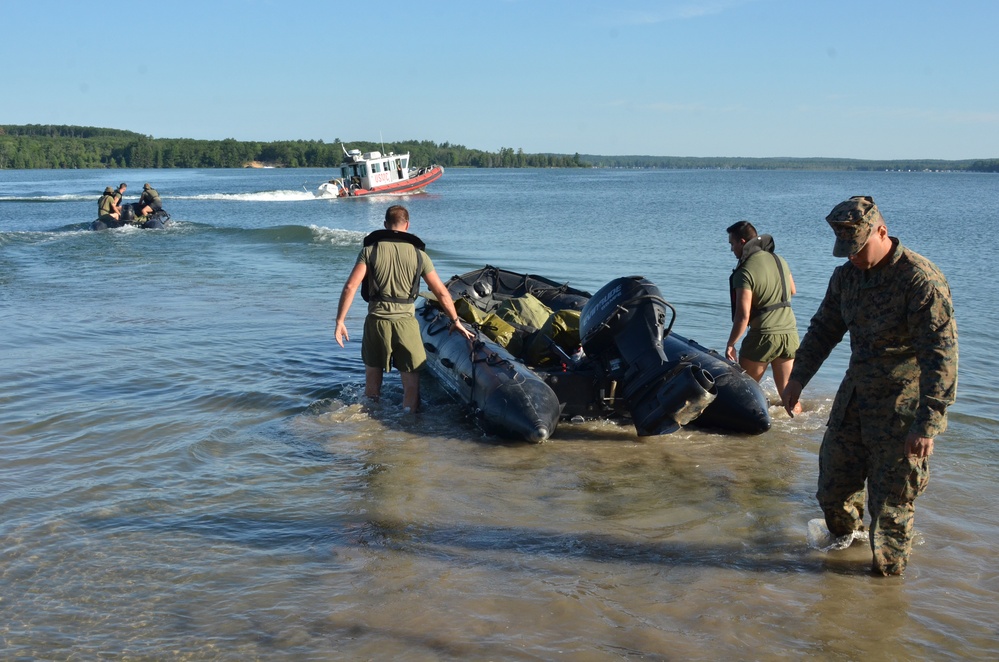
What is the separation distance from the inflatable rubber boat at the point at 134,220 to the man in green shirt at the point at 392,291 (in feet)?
66.5

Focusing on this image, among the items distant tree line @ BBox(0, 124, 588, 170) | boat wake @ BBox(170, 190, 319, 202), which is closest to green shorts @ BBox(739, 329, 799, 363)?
boat wake @ BBox(170, 190, 319, 202)

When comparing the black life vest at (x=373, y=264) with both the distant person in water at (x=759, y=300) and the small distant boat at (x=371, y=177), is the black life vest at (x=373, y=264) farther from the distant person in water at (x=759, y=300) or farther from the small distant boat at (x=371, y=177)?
the small distant boat at (x=371, y=177)

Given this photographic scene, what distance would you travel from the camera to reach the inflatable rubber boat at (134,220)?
24844 mm

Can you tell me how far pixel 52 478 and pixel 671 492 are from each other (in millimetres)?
3993

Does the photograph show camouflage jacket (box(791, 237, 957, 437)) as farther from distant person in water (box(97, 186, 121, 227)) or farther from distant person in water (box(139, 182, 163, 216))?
distant person in water (box(97, 186, 121, 227))

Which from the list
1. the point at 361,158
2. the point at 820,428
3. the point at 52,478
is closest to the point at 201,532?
the point at 52,478

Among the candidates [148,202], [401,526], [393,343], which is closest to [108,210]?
[148,202]

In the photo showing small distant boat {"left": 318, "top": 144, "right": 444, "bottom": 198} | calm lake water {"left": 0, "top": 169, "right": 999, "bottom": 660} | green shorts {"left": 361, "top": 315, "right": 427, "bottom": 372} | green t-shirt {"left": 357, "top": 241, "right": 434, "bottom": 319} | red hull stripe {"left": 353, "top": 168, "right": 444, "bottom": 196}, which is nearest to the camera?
calm lake water {"left": 0, "top": 169, "right": 999, "bottom": 660}

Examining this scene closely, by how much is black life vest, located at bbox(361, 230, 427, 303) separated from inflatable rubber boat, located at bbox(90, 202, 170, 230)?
798 inches

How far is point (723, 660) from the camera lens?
11.5ft

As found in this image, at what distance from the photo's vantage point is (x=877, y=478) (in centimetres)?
386

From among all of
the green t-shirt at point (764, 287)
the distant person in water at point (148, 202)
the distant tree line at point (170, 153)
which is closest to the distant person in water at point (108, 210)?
the distant person in water at point (148, 202)

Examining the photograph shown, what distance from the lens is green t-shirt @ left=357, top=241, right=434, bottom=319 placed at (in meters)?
6.59

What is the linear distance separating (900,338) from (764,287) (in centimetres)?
260
